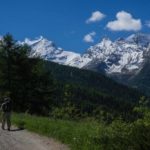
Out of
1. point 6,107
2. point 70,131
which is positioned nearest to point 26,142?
point 70,131

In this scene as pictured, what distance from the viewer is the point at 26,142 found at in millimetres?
23156

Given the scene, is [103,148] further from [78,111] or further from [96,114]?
[78,111]

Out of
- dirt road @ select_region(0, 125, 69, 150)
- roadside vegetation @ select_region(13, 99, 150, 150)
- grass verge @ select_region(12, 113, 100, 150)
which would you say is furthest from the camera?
dirt road @ select_region(0, 125, 69, 150)

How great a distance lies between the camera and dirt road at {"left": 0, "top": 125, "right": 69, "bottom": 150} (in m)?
21.2

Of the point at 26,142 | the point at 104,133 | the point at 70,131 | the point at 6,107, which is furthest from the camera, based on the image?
the point at 6,107

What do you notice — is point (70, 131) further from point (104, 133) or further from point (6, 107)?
point (6, 107)

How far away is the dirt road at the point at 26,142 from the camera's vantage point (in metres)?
21.2

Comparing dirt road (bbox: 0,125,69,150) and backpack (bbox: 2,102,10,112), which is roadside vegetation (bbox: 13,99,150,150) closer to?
dirt road (bbox: 0,125,69,150)

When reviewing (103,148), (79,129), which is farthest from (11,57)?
(103,148)

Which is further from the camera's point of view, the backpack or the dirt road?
the backpack

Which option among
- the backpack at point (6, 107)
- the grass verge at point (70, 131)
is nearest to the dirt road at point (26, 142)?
the grass verge at point (70, 131)

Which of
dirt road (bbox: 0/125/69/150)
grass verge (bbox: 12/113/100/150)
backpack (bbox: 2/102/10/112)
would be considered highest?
backpack (bbox: 2/102/10/112)

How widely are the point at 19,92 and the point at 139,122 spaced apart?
4965 centimetres

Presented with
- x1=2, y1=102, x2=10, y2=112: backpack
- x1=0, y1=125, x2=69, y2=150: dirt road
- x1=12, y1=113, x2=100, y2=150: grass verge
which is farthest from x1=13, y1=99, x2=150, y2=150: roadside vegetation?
x1=2, y1=102, x2=10, y2=112: backpack
